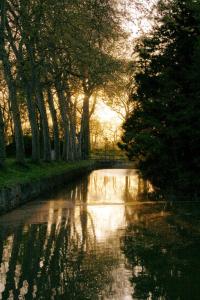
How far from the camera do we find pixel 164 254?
12773 millimetres

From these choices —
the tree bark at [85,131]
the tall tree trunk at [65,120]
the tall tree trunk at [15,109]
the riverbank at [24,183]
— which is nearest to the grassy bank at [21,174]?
the riverbank at [24,183]

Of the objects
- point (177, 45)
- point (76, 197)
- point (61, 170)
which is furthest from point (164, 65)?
point (61, 170)

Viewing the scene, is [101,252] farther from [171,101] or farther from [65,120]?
[65,120]

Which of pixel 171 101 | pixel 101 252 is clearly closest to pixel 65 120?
pixel 171 101

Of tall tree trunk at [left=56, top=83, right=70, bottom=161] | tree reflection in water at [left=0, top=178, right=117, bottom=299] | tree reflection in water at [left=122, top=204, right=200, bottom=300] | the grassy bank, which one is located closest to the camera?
tree reflection in water at [left=0, top=178, right=117, bottom=299]

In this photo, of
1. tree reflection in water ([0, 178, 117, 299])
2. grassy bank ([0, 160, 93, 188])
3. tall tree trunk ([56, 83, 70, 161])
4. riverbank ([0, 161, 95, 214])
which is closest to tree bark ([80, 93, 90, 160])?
tall tree trunk ([56, 83, 70, 161])

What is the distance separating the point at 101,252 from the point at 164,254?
1.44 m

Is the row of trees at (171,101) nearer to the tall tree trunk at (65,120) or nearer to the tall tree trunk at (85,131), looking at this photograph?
the tall tree trunk at (65,120)

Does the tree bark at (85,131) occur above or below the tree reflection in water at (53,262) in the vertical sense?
above

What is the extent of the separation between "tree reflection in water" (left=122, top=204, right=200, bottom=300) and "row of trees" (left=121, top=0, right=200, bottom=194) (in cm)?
710

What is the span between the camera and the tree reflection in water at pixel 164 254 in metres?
9.74

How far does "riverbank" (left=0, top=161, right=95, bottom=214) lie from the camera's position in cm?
2100

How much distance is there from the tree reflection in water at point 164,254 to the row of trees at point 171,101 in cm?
710

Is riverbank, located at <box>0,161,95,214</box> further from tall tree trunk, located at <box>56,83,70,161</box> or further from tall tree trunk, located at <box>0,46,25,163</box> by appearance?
tall tree trunk, located at <box>56,83,70,161</box>
